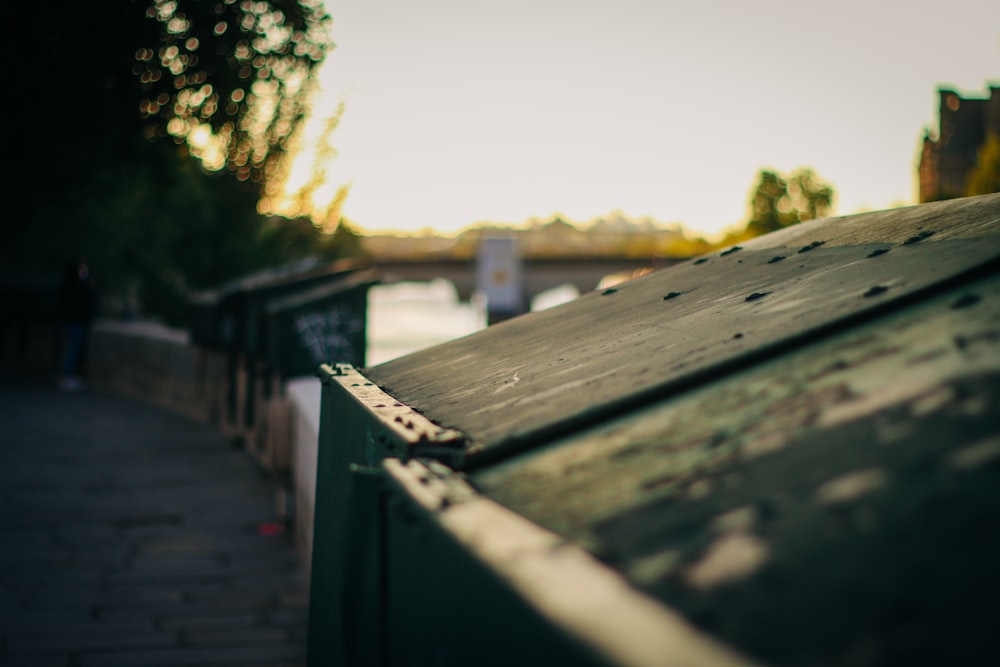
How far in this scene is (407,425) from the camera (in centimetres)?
163

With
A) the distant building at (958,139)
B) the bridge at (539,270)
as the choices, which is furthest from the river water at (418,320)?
the distant building at (958,139)

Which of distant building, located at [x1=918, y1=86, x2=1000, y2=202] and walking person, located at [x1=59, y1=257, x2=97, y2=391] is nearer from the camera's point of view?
walking person, located at [x1=59, y1=257, x2=97, y2=391]

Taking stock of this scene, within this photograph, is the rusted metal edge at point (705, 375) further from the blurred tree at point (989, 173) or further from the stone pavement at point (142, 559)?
the blurred tree at point (989, 173)

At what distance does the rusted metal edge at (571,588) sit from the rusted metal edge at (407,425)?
0.20 meters

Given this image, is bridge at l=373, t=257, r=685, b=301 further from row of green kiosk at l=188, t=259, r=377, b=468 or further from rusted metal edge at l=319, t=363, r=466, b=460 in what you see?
rusted metal edge at l=319, t=363, r=466, b=460

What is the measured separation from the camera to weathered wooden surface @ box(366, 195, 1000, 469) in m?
1.48

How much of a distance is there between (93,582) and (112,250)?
11418mm

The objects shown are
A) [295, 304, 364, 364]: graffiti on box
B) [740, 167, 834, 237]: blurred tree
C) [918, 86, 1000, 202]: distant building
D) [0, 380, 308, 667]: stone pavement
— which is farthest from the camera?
[918, 86, 1000, 202]: distant building

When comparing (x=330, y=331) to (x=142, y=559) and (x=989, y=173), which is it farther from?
(x=989, y=173)

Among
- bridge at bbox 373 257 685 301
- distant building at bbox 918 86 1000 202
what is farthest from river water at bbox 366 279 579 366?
distant building at bbox 918 86 1000 202

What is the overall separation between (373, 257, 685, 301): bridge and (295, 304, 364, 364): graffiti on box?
48.9 metres

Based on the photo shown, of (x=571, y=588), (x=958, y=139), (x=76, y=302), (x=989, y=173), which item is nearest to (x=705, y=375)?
(x=571, y=588)

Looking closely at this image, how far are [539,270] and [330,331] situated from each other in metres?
50.1

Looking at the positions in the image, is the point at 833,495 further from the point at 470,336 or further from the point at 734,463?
the point at 470,336
